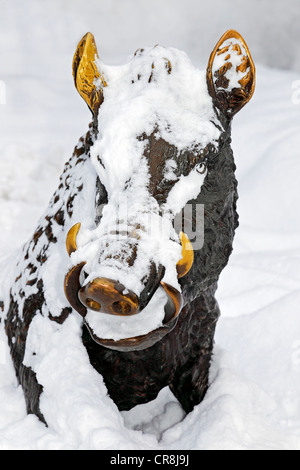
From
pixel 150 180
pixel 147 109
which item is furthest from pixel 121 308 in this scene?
pixel 147 109

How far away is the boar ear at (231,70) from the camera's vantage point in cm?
134

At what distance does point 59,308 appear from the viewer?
156 centimetres

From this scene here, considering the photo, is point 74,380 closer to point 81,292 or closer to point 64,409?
point 64,409

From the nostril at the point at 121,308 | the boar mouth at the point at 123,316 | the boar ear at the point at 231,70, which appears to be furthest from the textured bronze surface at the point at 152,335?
the boar ear at the point at 231,70

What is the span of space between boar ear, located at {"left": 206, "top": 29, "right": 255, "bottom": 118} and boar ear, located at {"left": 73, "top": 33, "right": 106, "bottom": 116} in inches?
9.8

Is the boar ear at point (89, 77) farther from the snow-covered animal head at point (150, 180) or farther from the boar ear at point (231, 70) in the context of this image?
the boar ear at point (231, 70)

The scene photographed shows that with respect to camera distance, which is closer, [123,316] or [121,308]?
[121,308]

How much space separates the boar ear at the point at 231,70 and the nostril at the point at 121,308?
541mm

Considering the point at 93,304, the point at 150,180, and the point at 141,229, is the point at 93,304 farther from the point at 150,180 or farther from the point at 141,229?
the point at 150,180

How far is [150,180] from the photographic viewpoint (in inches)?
50.8

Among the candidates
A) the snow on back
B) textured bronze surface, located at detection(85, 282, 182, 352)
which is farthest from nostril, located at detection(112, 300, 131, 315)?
the snow on back

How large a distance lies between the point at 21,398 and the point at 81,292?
26.2 inches

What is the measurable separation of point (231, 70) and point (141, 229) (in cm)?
43
